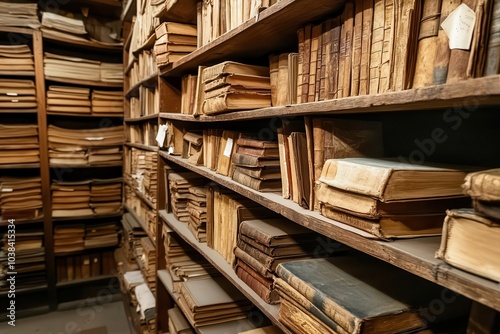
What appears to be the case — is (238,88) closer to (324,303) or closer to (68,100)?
(324,303)

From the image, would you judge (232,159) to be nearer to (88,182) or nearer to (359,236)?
→ (359,236)

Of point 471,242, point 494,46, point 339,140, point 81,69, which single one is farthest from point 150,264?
point 494,46

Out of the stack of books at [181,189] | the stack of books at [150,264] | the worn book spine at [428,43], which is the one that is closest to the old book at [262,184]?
the worn book spine at [428,43]

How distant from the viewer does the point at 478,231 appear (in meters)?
0.45

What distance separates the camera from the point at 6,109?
8.73ft

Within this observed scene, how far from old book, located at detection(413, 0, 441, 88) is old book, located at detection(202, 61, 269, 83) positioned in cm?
65

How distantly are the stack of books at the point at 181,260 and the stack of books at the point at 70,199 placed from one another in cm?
162

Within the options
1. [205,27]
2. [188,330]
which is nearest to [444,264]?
[205,27]

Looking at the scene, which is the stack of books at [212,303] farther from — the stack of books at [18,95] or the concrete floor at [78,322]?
the stack of books at [18,95]

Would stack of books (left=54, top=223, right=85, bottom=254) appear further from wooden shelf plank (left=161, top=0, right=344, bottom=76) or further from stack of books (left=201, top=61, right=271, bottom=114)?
stack of books (left=201, top=61, right=271, bottom=114)

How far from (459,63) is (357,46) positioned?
0.24 meters

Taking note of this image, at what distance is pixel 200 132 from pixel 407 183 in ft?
4.21

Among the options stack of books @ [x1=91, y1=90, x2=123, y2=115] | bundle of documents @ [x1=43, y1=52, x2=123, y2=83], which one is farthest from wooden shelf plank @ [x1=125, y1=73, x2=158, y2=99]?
bundle of documents @ [x1=43, y1=52, x2=123, y2=83]

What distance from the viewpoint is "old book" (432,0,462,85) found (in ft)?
1.66
